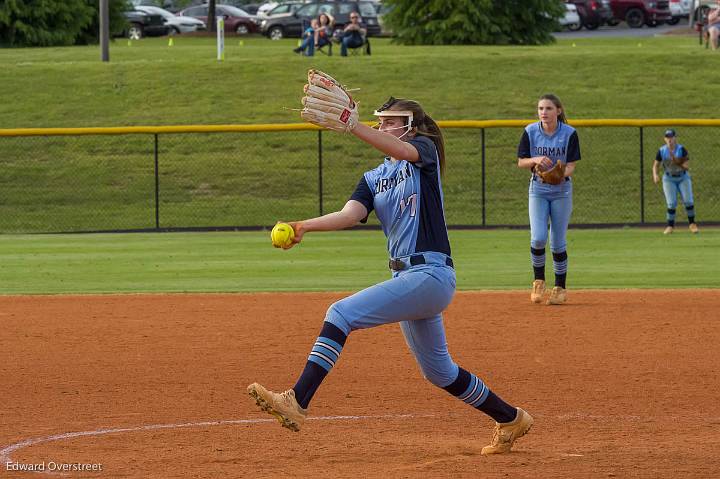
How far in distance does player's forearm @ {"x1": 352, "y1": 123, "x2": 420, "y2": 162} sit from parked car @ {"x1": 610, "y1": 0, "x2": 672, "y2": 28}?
175 feet

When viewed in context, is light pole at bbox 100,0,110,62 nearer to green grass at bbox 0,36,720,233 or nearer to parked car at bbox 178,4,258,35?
green grass at bbox 0,36,720,233

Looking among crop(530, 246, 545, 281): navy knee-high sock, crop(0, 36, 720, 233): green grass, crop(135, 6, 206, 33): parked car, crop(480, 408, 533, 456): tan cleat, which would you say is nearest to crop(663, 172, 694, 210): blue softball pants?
crop(0, 36, 720, 233): green grass

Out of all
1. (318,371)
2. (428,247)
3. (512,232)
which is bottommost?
(512,232)

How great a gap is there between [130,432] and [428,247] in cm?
238

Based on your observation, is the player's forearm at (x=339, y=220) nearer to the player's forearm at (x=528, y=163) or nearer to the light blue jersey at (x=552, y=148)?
the player's forearm at (x=528, y=163)

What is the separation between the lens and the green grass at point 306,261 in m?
15.8

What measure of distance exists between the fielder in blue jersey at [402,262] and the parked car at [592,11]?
51.7 metres

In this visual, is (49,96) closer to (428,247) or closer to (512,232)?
(512,232)

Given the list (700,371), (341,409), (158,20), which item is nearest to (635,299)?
(700,371)

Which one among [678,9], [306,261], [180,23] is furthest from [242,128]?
[678,9]

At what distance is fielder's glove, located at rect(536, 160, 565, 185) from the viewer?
1238 cm

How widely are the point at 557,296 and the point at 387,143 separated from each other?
24.2ft

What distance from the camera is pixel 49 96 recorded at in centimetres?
3212

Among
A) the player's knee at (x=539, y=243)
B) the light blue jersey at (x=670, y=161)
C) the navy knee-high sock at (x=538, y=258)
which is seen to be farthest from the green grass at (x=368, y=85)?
the player's knee at (x=539, y=243)
